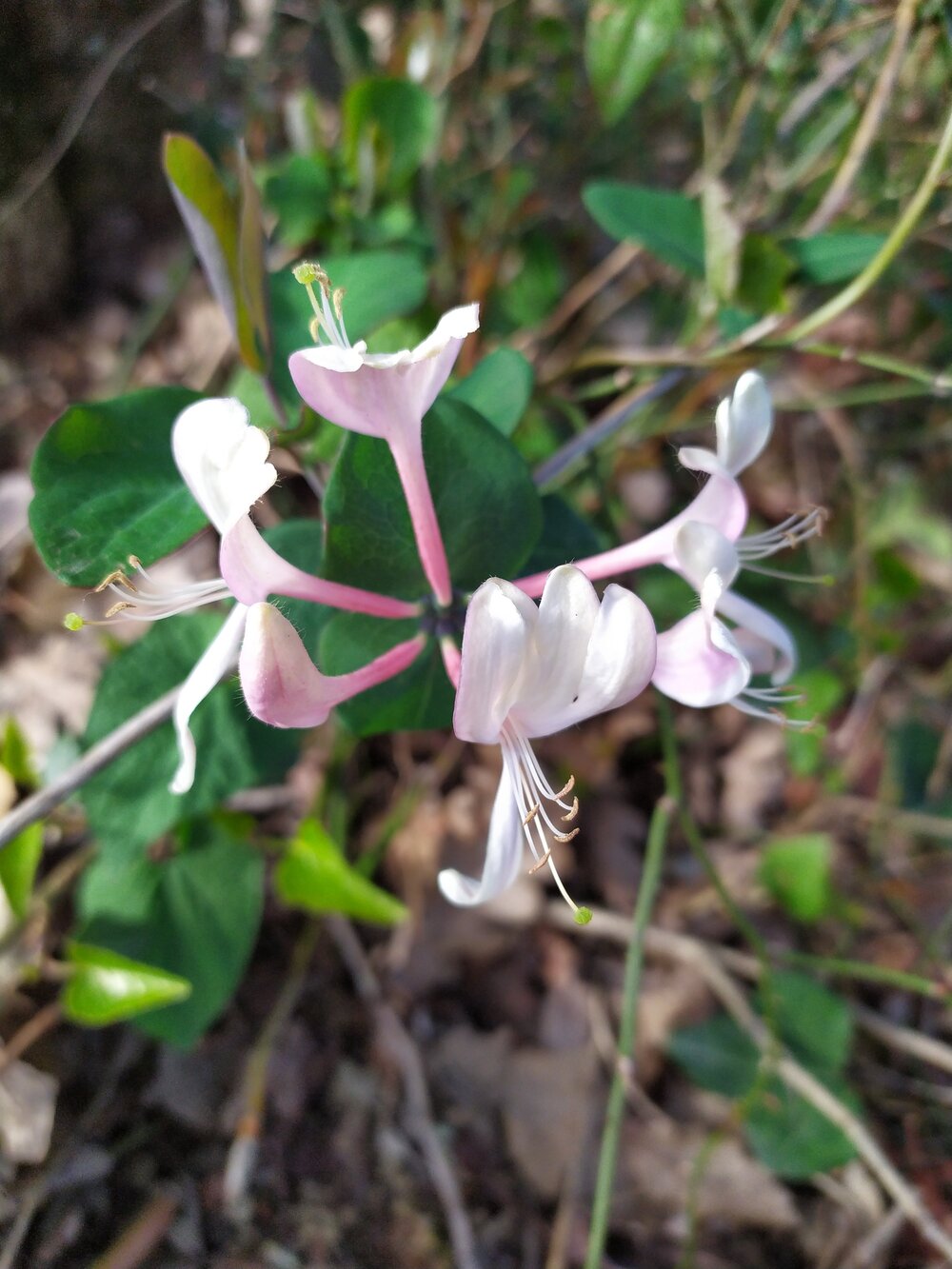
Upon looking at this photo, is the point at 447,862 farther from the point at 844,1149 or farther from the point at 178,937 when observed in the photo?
the point at 844,1149

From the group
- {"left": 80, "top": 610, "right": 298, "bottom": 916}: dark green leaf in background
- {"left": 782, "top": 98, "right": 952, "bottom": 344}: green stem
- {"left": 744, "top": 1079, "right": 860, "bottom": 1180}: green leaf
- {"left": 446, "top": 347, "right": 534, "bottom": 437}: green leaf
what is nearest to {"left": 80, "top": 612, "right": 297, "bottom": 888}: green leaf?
{"left": 80, "top": 610, "right": 298, "bottom": 916}: dark green leaf in background

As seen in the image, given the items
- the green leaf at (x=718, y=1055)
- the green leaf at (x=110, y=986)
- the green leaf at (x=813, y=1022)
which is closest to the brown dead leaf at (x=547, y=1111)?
the green leaf at (x=718, y=1055)

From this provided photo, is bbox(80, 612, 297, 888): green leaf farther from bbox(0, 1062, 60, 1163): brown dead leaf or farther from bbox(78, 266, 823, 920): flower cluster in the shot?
bbox(0, 1062, 60, 1163): brown dead leaf

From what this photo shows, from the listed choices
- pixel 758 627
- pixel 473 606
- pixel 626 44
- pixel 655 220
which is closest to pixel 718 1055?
pixel 758 627

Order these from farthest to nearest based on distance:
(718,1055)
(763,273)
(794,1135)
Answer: (718,1055), (794,1135), (763,273)


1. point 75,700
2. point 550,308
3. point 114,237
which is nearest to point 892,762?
point 550,308

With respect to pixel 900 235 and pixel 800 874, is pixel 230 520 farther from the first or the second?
pixel 800 874
